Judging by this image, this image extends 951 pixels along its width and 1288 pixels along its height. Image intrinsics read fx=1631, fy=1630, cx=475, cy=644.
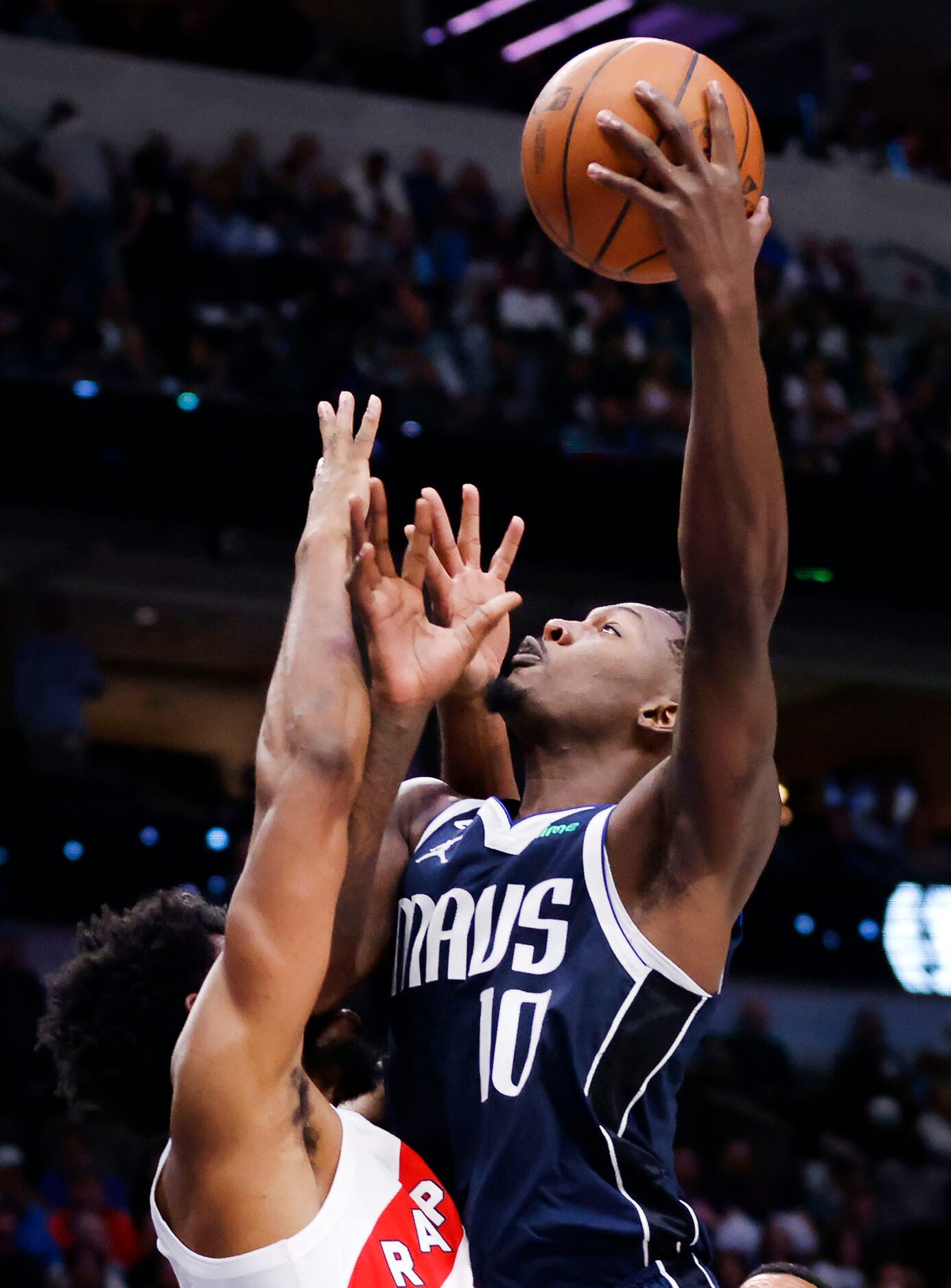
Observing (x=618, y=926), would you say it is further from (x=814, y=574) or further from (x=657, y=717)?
(x=814, y=574)

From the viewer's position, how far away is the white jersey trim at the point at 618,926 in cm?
261

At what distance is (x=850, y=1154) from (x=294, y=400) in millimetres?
5334

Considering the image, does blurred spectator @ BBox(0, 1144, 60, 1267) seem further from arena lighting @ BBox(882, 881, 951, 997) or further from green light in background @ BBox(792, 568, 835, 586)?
green light in background @ BBox(792, 568, 835, 586)

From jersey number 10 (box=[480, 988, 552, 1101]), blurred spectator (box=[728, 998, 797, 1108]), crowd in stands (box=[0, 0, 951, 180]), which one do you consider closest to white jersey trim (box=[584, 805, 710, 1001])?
jersey number 10 (box=[480, 988, 552, 1101])

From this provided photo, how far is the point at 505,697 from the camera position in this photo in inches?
121

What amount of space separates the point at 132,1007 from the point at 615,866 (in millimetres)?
918

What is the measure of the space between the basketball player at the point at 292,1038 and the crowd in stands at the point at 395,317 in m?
6.50

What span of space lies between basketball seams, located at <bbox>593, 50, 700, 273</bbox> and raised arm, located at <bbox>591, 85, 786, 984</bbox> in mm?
46

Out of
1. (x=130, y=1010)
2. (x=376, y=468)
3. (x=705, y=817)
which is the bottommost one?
(x=130, y=1010)

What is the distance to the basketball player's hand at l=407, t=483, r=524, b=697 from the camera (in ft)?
9.92

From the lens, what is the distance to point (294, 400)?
920 centimetres

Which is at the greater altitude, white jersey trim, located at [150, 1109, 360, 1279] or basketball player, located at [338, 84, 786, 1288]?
basketball player, located at [338, 84, 786, 1288]

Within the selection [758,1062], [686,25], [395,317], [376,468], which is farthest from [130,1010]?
[686,25]

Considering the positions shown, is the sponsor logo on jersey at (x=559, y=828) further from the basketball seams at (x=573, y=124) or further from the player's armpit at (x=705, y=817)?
the basketball seams at (x=573, y=124)
